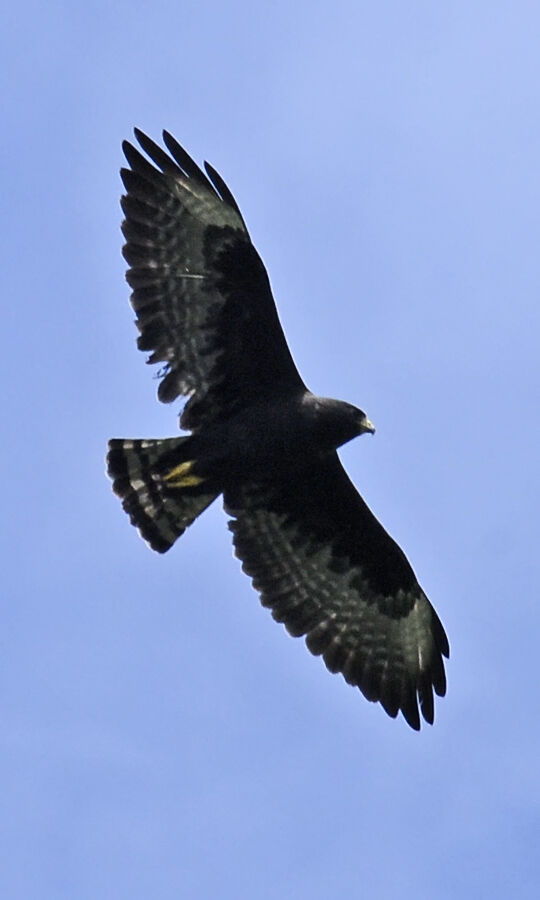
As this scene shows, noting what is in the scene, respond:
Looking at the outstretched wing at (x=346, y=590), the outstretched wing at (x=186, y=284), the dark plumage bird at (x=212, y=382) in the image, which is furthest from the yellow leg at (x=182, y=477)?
the outstretched wing at (x=346, y=590)

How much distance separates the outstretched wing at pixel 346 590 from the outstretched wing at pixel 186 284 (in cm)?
117

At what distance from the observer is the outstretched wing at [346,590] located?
15.1m

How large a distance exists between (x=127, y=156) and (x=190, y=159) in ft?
A: 1.65

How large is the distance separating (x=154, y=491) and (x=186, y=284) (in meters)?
1.70

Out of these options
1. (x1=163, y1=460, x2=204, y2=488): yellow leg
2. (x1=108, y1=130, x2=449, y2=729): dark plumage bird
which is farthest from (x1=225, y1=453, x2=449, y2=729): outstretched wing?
(x1=163, y1=460, x2=204, y2=488): yellow leg

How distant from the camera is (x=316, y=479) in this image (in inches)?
586

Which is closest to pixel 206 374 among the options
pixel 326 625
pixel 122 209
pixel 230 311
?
pixel 230 311

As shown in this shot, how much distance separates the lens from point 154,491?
578 inches

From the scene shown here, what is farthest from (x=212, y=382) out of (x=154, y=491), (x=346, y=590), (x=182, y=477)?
(x=346, y=590)

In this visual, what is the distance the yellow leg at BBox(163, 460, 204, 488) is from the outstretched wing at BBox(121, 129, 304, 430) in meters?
0.35

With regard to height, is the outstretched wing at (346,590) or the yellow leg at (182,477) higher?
the outstretched wing at (346,590)

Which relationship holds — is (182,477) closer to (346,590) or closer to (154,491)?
(154,491)

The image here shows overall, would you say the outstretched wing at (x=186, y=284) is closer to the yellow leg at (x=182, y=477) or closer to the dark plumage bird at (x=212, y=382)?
the dark plumage bird at (x=212, y=382)

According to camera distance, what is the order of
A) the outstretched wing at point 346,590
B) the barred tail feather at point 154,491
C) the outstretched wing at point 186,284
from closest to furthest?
the outstretched wing at point 186,284
the barred tail feather at point 154,491
the outstretched wing at point 346,590
